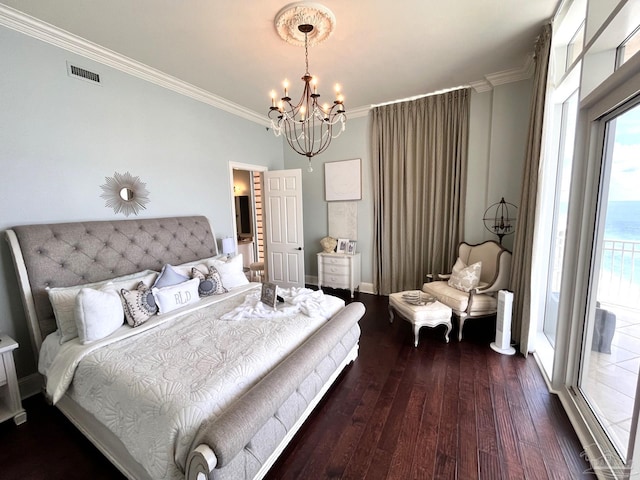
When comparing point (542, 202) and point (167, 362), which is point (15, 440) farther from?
point (542, 202)

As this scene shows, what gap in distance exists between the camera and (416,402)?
6.46ft

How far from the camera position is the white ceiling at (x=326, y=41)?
195cm

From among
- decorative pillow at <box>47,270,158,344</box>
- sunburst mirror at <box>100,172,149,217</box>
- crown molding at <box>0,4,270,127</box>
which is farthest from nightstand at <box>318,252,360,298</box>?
decorative pillow at <box>47,270,158,344</box>

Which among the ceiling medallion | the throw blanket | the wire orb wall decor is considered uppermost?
the ceiling medallion

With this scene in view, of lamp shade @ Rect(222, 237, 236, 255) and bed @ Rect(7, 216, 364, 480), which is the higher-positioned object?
lamp shade @ Rect(222, 237, 236, 255)

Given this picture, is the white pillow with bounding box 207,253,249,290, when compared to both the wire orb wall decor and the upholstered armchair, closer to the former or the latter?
the upholstered armchair

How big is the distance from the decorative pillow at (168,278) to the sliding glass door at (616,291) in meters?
3.18

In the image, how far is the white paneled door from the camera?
427cm

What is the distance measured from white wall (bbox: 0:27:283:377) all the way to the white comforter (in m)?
1.12

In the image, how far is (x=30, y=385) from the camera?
6.98ft

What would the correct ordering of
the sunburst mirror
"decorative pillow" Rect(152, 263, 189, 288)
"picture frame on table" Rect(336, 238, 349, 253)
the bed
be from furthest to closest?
"picture frame on table" Rect(336, 238, 349, 253) → the sunburst mirror → "decorative pillow" Rect(152, 263, 189, 288) → the bed

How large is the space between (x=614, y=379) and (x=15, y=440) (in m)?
3.92

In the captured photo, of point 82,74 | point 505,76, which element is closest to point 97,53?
point 82,74

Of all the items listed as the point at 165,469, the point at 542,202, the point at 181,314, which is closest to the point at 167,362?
the point at 165,469
